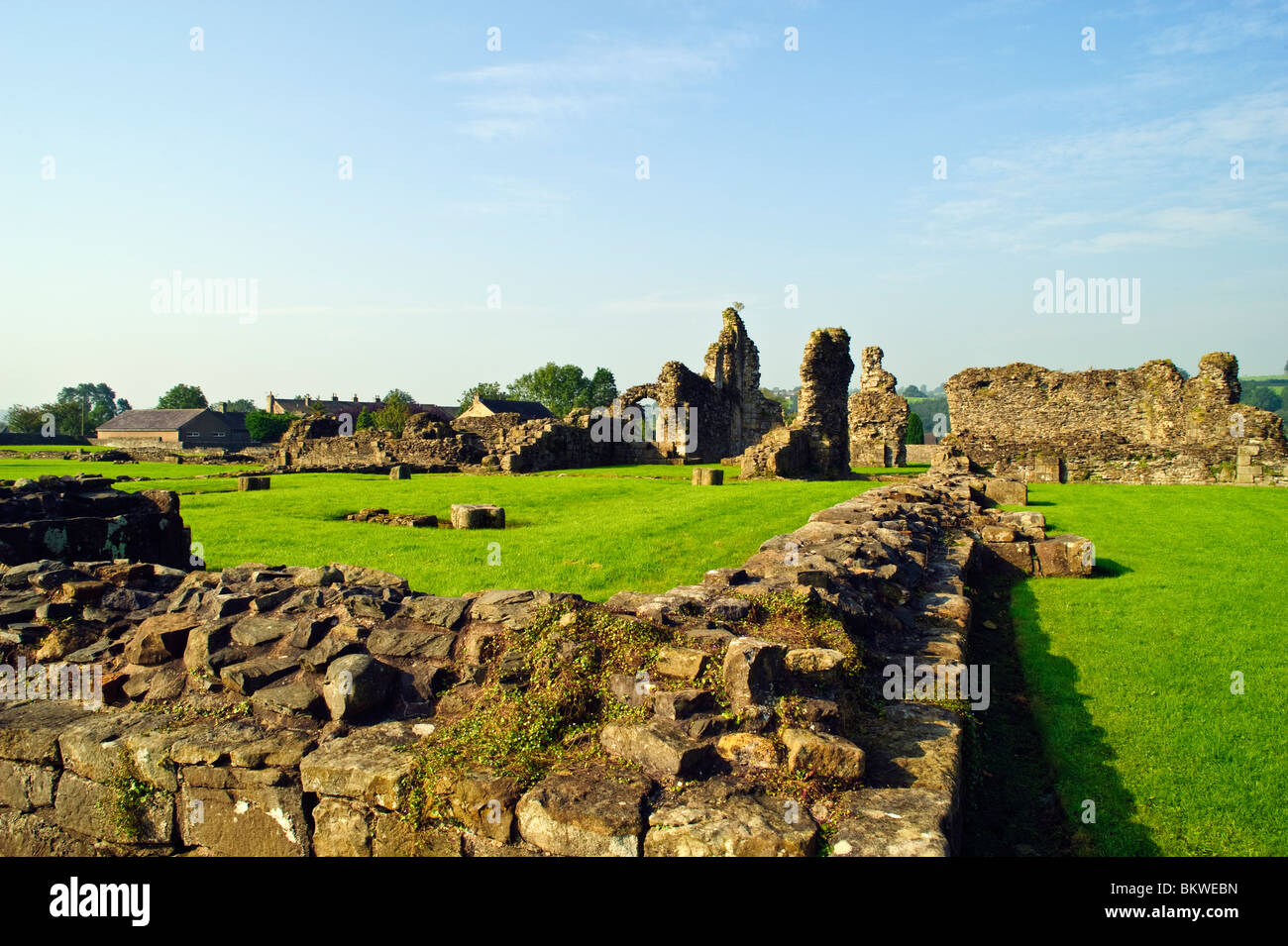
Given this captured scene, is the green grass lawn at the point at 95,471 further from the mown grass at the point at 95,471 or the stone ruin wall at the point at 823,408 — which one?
the stone ruin wall at the point at 823,408

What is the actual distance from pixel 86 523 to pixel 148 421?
73290 mm

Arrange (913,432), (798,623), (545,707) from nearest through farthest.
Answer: (545,707) → (798,623) → (913,432)

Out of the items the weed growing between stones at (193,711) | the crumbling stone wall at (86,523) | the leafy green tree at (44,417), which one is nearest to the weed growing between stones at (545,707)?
the weed growing between stones at (193,711)

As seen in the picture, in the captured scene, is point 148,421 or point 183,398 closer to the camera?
point 148,421

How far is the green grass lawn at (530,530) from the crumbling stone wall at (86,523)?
2.53 ft

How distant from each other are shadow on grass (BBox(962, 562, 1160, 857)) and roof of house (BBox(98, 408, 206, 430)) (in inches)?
3065

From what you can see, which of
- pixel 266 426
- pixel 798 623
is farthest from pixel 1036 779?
pixel 266 426

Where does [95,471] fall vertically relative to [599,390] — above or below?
below

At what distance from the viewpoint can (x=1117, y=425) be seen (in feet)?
106

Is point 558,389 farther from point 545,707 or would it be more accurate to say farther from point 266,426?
point 545,707

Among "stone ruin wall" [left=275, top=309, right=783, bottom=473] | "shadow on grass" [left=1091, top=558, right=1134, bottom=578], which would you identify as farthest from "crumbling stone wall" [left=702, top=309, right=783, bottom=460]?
"shadow on grass" [left=1091, top=558, right=1134, bottom=578]

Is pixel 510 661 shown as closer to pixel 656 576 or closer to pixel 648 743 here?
pixel 648 743
